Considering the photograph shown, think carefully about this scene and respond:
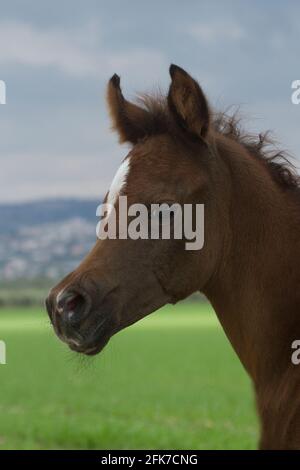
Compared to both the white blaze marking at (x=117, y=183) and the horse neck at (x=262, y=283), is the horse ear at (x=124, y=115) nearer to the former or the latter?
the white blaze marking at (x=117, y=183)

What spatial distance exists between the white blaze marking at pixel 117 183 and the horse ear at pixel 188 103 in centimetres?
41

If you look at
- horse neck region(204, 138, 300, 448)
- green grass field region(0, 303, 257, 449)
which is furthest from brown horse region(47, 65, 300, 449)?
green grass field region(0, 303, 257, 449)

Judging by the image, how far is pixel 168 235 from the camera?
4211 mm

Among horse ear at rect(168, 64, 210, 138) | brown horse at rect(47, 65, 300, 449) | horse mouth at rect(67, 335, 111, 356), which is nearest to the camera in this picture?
horse mouth at rect(67, 335, 111, 356)

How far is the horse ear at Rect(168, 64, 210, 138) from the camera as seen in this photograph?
425 centimetres

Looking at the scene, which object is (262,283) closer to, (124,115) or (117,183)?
(117,183)

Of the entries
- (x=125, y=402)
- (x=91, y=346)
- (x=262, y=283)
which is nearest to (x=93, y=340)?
(x=91, y=346)

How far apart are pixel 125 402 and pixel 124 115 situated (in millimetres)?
14913

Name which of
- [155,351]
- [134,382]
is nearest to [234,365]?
[134,382]

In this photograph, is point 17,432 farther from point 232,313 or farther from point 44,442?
point 232,313

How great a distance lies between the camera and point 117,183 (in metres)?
4.21

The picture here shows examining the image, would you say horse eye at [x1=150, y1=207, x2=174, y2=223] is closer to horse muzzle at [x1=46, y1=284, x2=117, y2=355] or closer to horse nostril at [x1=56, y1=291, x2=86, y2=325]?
horse muzzle at [x1=46, y1=284, x2=117, y2=355]

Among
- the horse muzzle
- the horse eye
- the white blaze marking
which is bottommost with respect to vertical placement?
the horse muzzle

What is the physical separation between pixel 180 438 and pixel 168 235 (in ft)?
28.3
